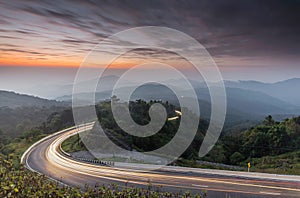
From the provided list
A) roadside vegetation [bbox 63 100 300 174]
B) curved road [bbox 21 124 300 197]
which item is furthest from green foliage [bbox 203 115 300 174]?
curved road [bbox 21 124 300 197]

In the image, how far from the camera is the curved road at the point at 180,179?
834cm

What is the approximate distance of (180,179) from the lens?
31.1ft

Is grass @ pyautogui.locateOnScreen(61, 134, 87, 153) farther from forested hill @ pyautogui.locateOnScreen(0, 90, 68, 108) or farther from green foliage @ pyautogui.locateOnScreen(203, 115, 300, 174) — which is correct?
forested hill @ pyautogui.locateOnScreen(0, 90, 68, 108)

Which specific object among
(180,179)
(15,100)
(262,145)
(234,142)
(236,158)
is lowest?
(236,158)

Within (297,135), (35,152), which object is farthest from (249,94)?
(35,152)

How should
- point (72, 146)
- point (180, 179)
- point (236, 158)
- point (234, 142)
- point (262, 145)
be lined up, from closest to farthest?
point (180, 179), point (72, 146), point (236, 158), point (262, 145), point (234, 142)

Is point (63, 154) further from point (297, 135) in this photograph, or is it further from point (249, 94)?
point (249, 94)

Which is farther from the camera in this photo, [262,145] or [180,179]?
[262,145]

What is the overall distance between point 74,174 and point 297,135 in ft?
58.9

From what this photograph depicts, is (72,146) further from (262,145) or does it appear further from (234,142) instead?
(262,145)

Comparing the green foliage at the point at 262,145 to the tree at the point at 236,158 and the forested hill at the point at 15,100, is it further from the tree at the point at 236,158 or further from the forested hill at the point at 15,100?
the forested hill at the point at 15,100

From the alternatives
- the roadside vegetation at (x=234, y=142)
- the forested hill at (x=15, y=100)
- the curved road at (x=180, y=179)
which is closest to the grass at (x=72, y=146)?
the roadside vegetation at (x=234, y=142)

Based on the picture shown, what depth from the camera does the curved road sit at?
8344 millimetres

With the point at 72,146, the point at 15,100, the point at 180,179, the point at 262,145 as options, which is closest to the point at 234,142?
the point at 262,145
